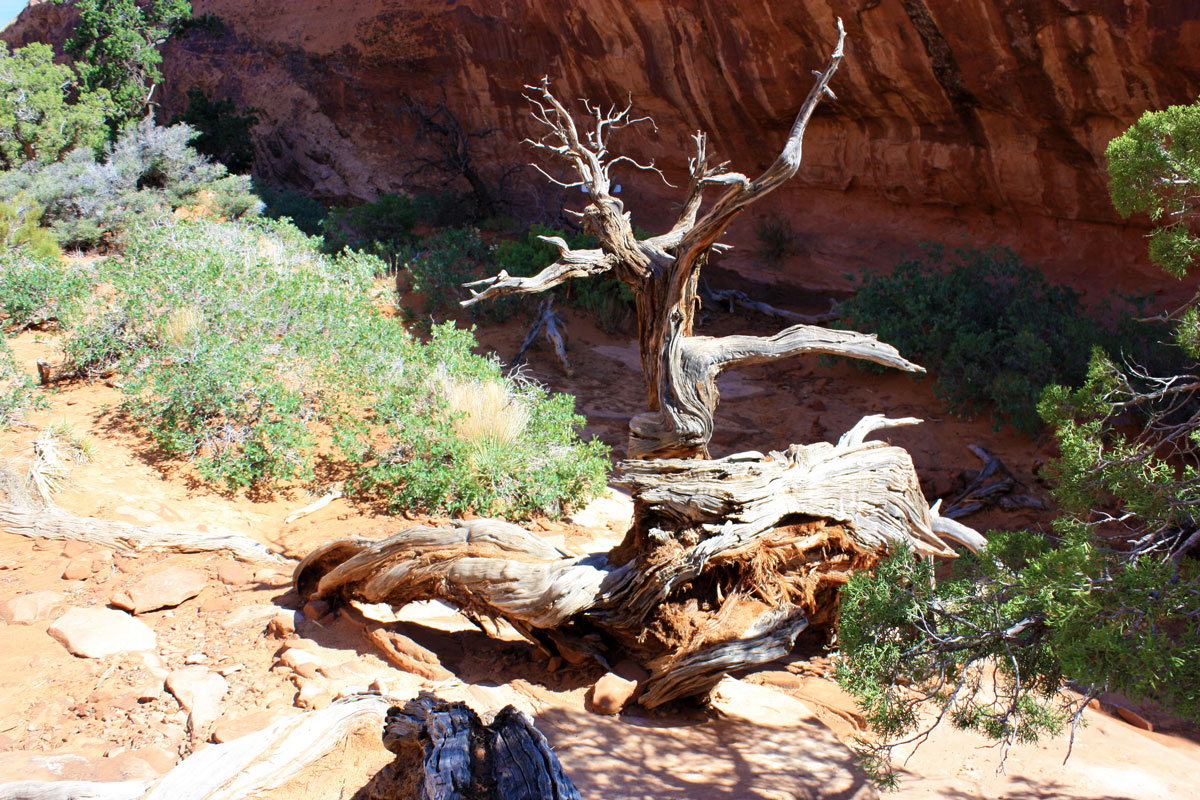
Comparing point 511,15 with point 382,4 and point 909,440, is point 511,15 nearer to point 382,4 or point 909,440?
point 382,4

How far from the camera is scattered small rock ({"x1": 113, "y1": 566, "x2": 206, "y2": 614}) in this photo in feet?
12.9

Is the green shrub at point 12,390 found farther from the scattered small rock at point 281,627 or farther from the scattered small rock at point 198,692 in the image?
the scattered small rock at point 198,692

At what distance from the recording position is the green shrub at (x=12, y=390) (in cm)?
532

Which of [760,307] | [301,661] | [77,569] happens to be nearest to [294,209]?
[760,307]

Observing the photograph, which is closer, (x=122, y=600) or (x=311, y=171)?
(x=122, y=600)

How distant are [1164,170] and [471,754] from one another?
2.93m

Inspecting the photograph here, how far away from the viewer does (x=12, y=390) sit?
557cm

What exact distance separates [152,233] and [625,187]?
23.8 feet

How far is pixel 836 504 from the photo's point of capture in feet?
12.6

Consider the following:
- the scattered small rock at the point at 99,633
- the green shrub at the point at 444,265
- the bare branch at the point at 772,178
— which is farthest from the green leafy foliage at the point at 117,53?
the bare branch at the point at 772,178

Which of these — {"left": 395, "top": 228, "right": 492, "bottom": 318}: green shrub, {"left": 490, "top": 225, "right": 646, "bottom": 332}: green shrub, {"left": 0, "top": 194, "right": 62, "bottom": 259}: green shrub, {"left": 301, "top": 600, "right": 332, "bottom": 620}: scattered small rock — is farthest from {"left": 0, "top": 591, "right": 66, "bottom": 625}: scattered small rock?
{"left": 490, "top": 225, "right": 646, "bottom": 332}: green shrub

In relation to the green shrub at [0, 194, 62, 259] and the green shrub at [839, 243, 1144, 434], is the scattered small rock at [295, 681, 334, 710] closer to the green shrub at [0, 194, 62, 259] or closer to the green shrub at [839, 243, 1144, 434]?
the green shrub at [839, 243, 1144, 434]

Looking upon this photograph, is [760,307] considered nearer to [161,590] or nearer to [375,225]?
[375,225]

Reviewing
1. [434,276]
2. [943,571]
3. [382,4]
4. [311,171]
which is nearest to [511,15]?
[382,4]
